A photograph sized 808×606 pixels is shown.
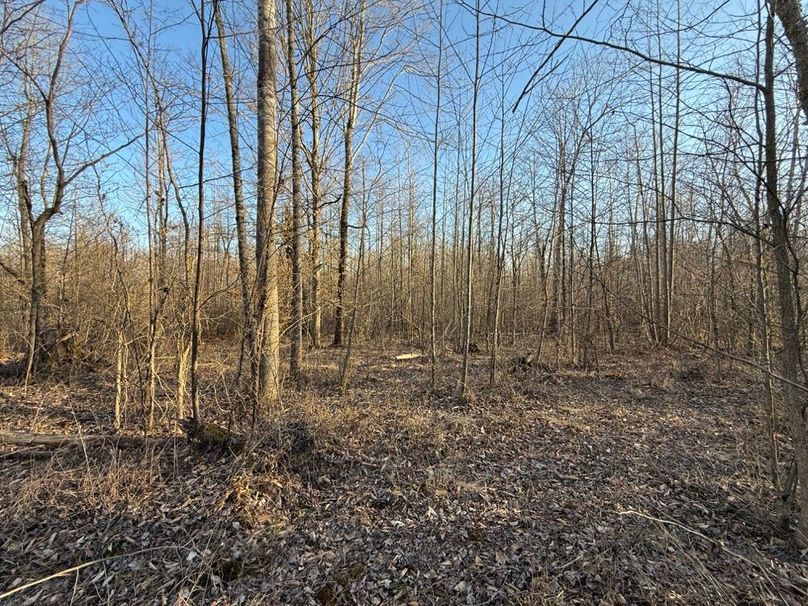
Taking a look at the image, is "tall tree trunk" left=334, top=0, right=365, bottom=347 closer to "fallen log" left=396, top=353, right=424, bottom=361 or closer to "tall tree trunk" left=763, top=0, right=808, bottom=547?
"fallen log" left=396, top=353, right=424, bottom=361

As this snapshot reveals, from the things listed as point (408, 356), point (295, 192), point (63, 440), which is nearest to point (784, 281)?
point (295, 192)

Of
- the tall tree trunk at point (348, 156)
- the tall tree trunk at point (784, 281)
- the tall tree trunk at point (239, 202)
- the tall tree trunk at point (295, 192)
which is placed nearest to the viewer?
the tall tree trunk at point (784, 281)

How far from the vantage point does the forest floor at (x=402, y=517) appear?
2.28 meters

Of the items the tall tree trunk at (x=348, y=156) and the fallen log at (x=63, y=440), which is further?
the tall tree trunk at (x=348, y=156)

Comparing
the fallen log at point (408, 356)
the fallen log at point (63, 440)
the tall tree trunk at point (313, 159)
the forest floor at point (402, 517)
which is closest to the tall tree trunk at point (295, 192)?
the tall tree trunk at point (313, 159)

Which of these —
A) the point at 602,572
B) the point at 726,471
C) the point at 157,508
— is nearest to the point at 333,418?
the point at 157,508

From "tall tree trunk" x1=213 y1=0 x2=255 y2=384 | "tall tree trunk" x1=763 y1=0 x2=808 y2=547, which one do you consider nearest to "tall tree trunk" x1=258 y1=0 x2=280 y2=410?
"tall tree trunk" x1=213 y1=0 x2=255 y2=384

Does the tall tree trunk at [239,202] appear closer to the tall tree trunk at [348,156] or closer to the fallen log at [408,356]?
the tall tree trunk at [348,156]

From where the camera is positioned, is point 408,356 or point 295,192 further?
point 408,356

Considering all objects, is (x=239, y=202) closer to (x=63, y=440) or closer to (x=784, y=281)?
(x=63, y=440)

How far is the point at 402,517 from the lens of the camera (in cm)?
295

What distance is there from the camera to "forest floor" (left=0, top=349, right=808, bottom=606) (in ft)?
7.48

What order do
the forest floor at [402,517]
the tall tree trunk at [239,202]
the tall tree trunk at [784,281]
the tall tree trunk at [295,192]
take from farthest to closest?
the tall tree trunk at [295,192]
the tall tree trunk at [239,202]
the forest floor at [402,517]
the tall tree trunk at [784,281]

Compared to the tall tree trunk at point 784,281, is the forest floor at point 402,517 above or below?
below
